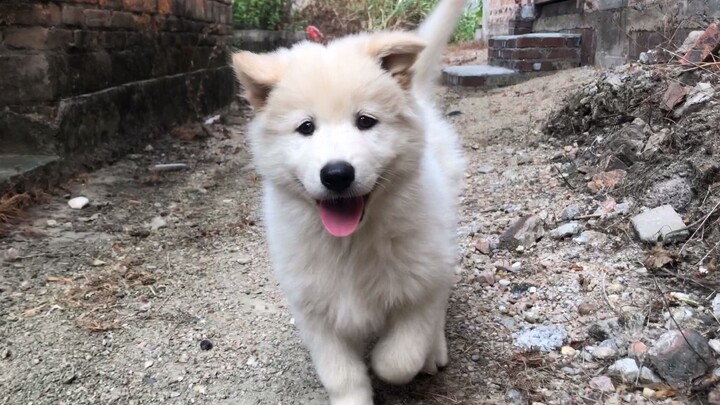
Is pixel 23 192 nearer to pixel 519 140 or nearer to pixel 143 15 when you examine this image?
pixel 143 15

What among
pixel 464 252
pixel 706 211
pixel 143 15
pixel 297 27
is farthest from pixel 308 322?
pixel 297 27

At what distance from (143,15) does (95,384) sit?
155 inches

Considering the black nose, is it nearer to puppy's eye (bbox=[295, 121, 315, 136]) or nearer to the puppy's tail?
puppy's eye (bbox=[295, 121, 315, 136])

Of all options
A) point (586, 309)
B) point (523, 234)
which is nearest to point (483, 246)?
point (523, 234)

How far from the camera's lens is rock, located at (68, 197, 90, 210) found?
153 inches

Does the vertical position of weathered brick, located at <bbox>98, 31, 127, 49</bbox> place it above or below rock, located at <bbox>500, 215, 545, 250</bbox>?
above

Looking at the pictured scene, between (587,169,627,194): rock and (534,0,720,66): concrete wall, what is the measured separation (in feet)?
3.23

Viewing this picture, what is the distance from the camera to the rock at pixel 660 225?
2623 millimetres

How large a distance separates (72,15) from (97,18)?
339 mm

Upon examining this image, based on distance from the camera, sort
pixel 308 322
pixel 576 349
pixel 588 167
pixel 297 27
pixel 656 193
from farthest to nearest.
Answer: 1. pixel 297 27
2. pixel 588 167
3. pixel 656 193
4. pixel 576 349
5. pixel 308 322

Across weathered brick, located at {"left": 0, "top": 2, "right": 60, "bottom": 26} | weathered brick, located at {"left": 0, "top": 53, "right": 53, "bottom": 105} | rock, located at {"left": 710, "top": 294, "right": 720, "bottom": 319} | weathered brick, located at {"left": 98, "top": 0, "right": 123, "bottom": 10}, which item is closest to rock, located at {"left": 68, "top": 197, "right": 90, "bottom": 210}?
weathered brick, located at {"left": 0, "top": 53, "right": 53, "bottom": 105}

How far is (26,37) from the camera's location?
13.0 feet

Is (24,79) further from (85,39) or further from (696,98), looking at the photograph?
(696,98)

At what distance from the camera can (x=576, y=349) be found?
229 centimetres
